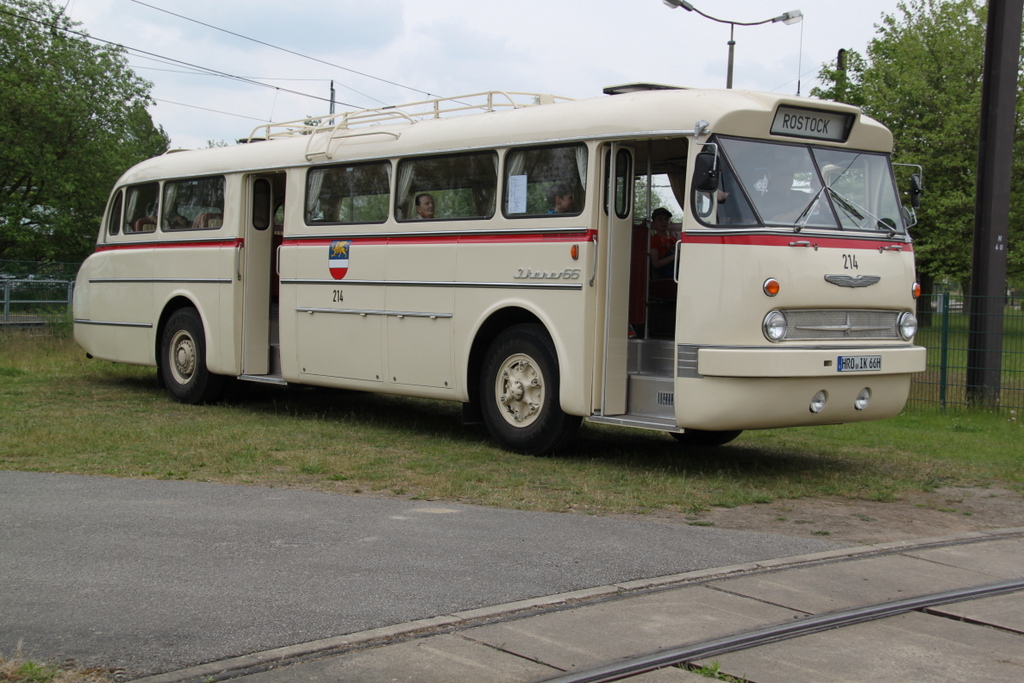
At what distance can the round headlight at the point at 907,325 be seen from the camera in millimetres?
9758

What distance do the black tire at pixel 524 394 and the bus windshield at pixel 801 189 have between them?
78.6 inches

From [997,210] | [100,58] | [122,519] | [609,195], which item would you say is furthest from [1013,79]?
[100,58]

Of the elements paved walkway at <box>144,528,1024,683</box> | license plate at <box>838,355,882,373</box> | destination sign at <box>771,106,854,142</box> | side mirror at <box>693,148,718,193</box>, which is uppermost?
destination sign at <box>771,106,854,142</box>

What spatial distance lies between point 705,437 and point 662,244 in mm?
2125

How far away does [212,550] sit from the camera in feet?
21.4

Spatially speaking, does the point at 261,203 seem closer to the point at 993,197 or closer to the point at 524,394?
the point at 524,394

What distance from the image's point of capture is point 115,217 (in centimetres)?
1581

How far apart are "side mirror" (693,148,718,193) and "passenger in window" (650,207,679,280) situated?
139 centimetres

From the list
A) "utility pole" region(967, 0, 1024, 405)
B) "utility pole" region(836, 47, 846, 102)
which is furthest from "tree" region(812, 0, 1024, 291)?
"utility pole" region(967, 0, 1024, 405)

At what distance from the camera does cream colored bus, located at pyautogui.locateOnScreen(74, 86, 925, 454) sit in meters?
9.05

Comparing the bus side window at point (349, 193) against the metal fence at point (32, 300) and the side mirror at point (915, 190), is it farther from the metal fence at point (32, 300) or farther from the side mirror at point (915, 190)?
the metal fence at point (32, 300)

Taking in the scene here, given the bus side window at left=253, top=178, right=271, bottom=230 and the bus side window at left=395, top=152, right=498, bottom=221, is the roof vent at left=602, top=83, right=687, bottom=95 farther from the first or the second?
the bus side window at left=253, top=178, right=271, bottom=230

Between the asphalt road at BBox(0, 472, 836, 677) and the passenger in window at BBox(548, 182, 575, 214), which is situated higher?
the passenger in window at BBox(548, 182, 575, 214)

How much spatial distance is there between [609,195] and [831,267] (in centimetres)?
188
